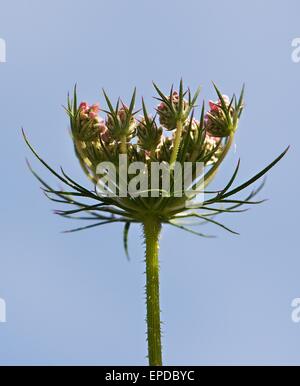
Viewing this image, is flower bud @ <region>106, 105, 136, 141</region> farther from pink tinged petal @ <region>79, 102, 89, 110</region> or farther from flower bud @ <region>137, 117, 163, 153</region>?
pink tinged petal @ <region>79, 102, 89, 110</region>

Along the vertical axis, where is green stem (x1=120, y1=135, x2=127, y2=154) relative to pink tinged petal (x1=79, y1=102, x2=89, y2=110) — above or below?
below

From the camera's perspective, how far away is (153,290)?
32.6 feet

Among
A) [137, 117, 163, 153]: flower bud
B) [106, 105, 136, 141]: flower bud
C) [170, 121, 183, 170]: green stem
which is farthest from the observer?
[137, 117, 163, 153]: flower bud

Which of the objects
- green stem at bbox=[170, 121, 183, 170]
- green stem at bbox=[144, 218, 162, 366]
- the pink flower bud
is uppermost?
the pink flower bud

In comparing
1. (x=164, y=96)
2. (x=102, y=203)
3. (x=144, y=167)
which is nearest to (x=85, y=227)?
(x=102, y=203)

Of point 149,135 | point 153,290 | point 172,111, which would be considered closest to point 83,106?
point 149,135

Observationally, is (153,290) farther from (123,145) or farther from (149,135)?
(149,135)

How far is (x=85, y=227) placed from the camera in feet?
35.9

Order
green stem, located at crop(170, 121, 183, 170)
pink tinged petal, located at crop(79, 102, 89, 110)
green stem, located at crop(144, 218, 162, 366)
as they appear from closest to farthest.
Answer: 1. green stem, located at crop(144, 218, 162, 366)
2. green stem, located at crop(170, 121, 183, 170)
3. pink tinged petal, located at crop(79, 102, 89, 110)

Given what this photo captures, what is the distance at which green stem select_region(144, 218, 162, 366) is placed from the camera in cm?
954

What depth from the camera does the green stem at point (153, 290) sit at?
9.54 m

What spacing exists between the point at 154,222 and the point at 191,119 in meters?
1.46
